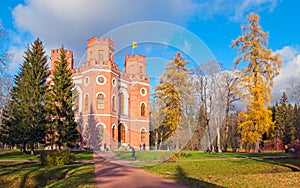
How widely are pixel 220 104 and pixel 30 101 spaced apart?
58.2 ft

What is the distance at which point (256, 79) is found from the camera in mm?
31500

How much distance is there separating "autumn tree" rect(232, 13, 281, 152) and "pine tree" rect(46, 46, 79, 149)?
17.0m

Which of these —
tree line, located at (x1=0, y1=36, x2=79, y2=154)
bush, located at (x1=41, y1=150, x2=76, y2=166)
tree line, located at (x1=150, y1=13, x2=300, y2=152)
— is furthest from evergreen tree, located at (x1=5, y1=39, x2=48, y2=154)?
tree line, located at (x1=150, y1=13, x2=300, y2=152)

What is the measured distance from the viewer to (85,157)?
72.6ft

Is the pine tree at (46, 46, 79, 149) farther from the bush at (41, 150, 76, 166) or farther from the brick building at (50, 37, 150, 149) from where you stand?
the brick building at (50, 37, 150, 149)

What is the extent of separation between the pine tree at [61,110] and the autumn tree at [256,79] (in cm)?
1704

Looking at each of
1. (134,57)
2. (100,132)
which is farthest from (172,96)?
(100,132)

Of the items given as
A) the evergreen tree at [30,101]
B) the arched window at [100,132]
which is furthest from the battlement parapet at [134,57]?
the evergreen tree at [30,101]

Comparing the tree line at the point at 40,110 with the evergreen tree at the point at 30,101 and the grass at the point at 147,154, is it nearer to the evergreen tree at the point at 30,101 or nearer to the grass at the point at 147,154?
the evergreen tree at the point at 30,101

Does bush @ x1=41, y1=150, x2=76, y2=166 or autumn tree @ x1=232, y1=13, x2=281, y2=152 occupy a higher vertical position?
autumn tree @ x1=232, y1=13, x2=281, y2=152

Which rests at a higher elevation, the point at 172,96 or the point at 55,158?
the point at 172,96

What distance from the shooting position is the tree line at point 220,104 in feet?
26.3

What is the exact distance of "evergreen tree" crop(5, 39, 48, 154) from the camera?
27062 mm

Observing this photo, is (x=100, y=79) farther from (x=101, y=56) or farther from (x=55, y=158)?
(x=55, y=158)
